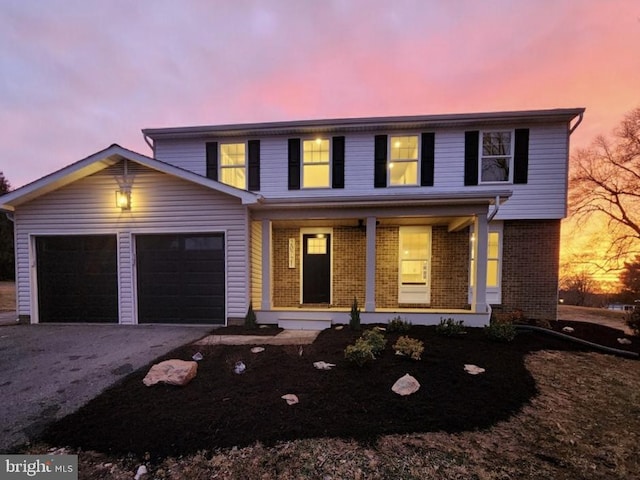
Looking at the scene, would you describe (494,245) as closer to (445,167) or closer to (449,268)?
(449,268)

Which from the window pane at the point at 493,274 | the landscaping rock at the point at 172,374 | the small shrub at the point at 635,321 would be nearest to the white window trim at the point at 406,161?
the window pane at the point at 493,274

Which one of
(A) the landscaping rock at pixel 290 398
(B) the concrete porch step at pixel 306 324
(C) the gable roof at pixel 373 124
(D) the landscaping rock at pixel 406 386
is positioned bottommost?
(B) the concrete porch step at pixel 306 324

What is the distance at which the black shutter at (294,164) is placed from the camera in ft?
27.2

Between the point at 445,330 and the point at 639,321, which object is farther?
the point at 639,321

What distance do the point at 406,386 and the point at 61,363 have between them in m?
5.12

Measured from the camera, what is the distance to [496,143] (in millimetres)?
7883

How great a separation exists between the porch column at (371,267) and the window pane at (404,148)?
281 centimetres

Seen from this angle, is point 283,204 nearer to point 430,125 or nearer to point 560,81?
point 430,125

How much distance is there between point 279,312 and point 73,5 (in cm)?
1080

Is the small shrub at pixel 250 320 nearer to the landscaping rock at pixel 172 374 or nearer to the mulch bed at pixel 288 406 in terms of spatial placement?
the mulch bed at pixel 288 406

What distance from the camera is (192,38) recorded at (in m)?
9.52

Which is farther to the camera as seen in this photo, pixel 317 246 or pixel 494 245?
pixel 317 246

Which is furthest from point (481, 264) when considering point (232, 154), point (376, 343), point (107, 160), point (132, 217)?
point (107, 160)

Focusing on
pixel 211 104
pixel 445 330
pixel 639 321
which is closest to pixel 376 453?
pixel 445 330
